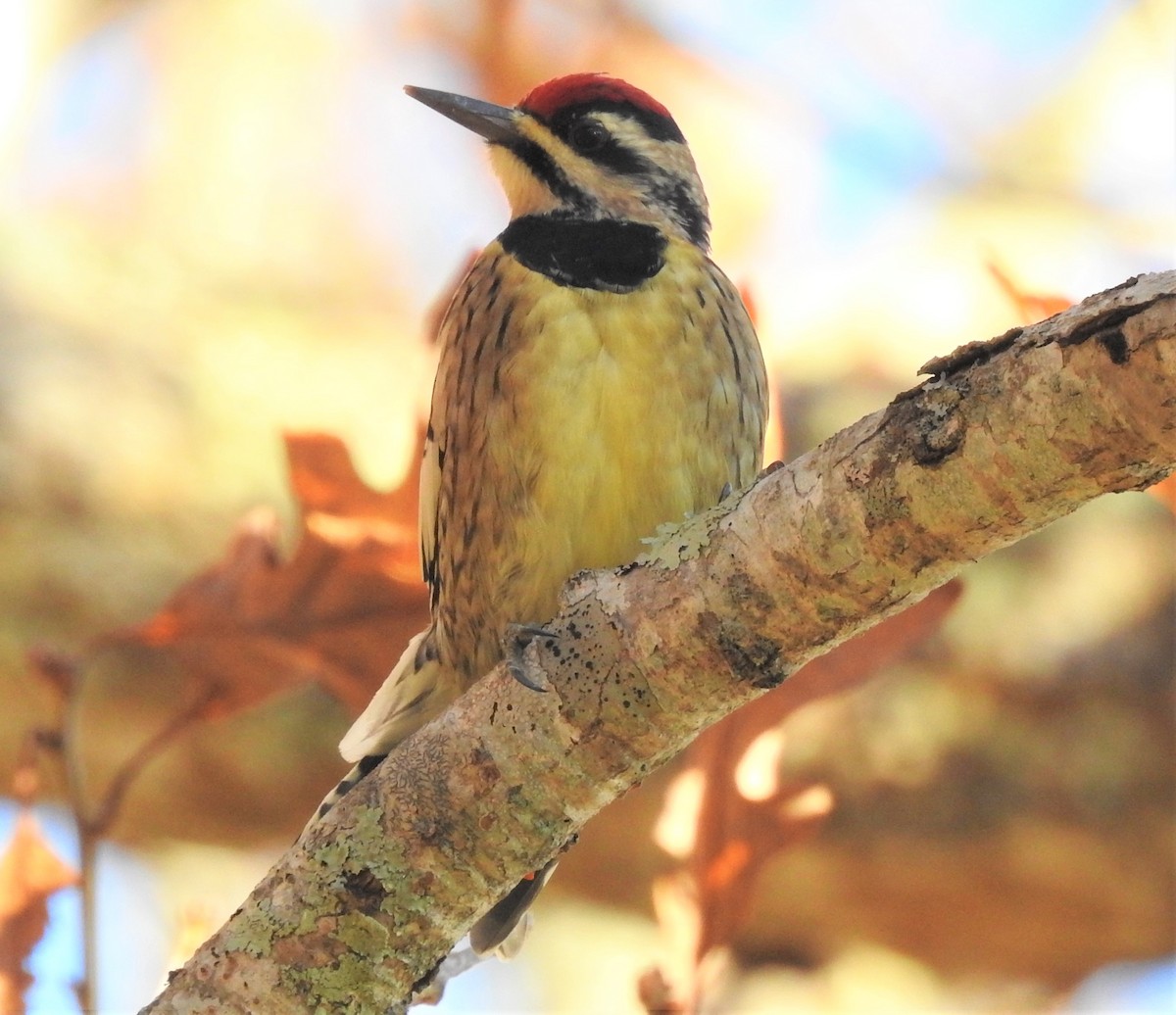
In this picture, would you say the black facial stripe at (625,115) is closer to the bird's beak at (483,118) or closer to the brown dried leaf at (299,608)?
the bird's beak at (483,118)

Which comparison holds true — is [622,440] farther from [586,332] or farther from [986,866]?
[986,866]

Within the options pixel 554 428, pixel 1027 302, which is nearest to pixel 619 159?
pixel 554 428

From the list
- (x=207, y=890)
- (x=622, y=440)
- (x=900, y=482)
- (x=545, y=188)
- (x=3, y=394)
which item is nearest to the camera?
(x=900, y=482)

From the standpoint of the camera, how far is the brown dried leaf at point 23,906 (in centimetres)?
230

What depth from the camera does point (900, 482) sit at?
5.00 ft

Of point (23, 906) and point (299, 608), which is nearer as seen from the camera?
point (23, 906)

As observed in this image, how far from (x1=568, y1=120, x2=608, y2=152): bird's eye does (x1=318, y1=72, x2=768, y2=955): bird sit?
17 cm

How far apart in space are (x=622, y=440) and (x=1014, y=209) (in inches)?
106

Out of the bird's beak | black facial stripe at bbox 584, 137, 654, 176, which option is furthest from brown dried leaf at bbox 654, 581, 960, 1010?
the bird's beak

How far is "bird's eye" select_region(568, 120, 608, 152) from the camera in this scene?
9.56 feet

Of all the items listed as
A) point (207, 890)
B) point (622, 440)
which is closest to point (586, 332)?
Result: point (622, 440)

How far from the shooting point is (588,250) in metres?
2.67

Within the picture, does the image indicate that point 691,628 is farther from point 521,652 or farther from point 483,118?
point 483,118

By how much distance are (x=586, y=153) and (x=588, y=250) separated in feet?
1.12
